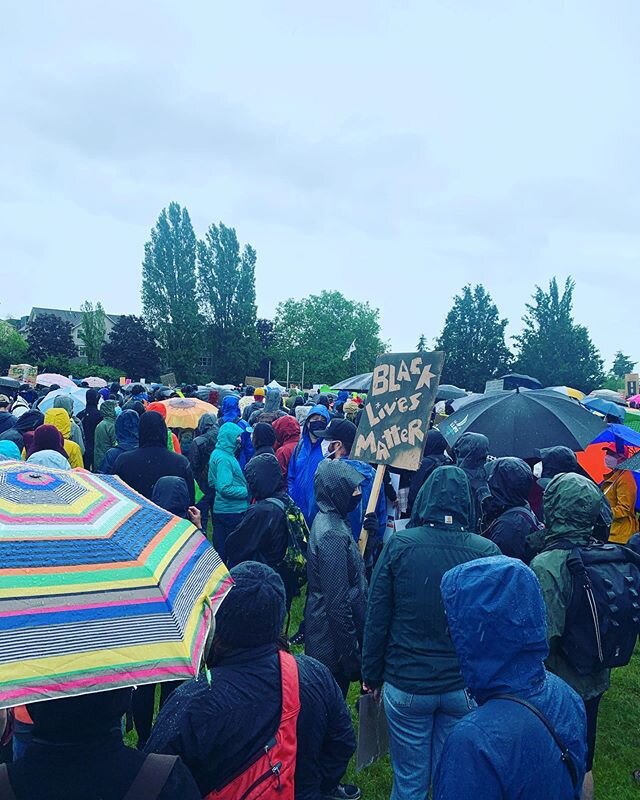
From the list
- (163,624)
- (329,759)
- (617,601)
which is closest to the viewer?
(163,624)

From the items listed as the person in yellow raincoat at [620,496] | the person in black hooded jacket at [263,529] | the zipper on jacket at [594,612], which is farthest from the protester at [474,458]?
the zipper on jacket at [594,612]

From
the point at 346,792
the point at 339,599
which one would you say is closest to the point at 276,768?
the point at 339,599

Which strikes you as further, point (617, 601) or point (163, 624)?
point (617, 601)

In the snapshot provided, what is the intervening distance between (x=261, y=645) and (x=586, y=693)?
1.99 m

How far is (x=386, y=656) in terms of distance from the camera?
10.3 ft

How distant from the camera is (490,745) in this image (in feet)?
5.27

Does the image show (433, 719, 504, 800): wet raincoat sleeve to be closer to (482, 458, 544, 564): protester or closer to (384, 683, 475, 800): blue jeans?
(384, 683, 475, 800): blue jeans

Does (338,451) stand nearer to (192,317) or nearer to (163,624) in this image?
(163,624)

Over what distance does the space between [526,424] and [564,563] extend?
130 inches

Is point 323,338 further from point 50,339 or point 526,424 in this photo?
point 526,424

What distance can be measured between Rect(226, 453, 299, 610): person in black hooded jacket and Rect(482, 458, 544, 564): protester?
1.42 metres

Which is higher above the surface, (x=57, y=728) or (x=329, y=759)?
(x=57, y=728)

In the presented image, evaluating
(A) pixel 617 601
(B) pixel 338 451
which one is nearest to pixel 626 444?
(B) pixel 338 451

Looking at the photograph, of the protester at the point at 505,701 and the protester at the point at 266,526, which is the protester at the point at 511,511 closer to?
the protester at the point at 266,526
